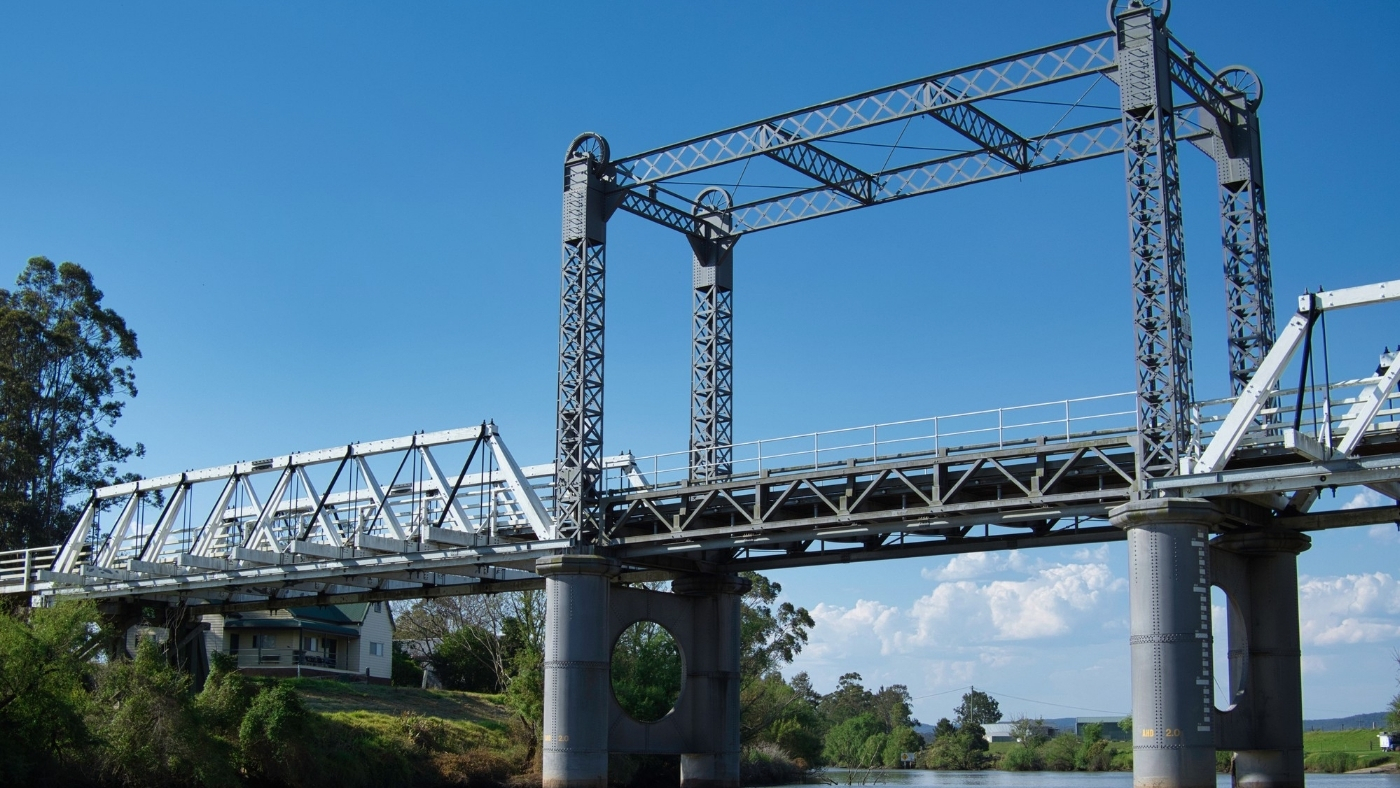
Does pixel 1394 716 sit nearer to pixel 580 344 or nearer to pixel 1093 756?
pixel 1093 756

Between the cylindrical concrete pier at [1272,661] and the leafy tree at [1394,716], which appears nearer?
the cylindrical concrete pier at [1272,661]

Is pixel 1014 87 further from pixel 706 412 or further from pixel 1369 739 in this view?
pixel 1369 739

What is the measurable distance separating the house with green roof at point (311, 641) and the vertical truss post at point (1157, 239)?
52.2 meters

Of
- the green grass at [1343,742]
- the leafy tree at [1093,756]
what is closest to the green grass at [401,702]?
the leafy tree at [1093,756]

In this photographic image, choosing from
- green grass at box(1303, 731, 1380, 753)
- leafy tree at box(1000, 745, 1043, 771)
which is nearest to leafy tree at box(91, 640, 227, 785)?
leafy tree at box(1000, 745, 1043, 771)

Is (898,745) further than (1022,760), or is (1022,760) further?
(898,745)

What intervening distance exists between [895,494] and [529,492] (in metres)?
12.1

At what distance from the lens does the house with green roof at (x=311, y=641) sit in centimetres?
8056

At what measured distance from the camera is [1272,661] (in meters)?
39.7

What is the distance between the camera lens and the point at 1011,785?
78.9 m

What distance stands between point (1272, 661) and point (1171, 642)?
797 cm

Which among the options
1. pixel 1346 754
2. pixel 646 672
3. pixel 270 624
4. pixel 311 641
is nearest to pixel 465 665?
pixel 311 641

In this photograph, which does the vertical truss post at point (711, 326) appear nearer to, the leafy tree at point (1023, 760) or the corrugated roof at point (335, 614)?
the corrugated roof at point (335, 614)

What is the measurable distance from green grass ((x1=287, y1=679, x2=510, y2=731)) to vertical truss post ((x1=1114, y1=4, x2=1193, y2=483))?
132 ft
